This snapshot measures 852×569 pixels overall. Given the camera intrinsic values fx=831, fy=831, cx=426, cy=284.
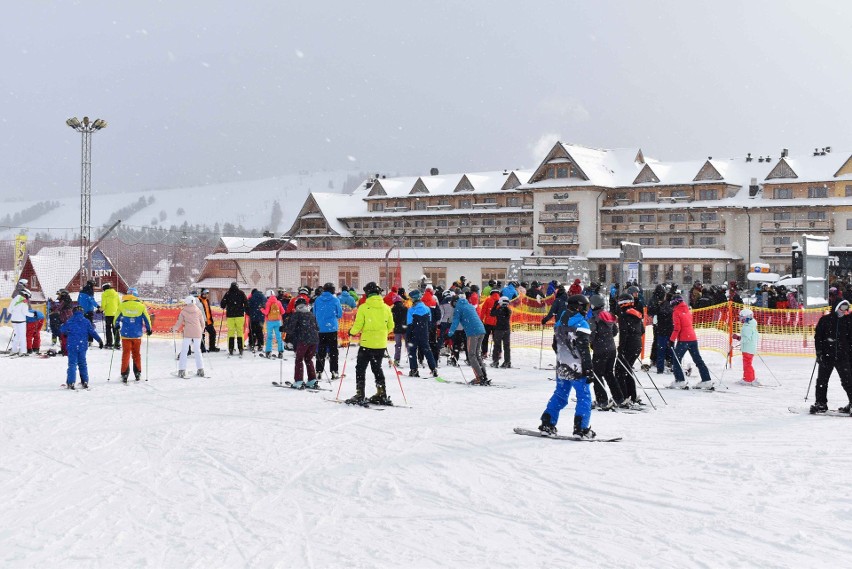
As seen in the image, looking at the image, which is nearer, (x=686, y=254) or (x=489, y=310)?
(x=489, y=310)

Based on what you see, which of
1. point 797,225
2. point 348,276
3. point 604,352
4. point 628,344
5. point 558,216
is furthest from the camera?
point 558,216

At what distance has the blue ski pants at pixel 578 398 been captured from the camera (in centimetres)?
860

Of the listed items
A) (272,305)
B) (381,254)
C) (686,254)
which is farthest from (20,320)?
(686,254)

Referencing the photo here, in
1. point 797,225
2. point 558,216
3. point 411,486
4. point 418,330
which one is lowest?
point 411,486

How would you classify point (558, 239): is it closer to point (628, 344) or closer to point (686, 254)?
point (686, 254)

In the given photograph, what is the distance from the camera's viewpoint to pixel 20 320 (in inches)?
735

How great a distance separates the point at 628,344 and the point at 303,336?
4.77 m

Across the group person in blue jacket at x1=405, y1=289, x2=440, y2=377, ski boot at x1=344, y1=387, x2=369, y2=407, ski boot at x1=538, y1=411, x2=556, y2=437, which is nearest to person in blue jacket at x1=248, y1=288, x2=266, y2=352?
person in blue jacket at x1=405, y1=289, x2=440, y2=377

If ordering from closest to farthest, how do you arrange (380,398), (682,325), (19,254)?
(380,398)
(682,325)
(19,254)

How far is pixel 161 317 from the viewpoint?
25422 mm

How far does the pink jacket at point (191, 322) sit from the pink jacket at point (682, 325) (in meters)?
8.06

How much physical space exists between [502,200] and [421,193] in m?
6.55

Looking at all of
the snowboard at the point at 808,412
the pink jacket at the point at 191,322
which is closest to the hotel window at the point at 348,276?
the pink jacket at the point at 191,322

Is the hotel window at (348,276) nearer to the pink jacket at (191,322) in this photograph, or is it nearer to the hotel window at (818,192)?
the hotel window at (818,192)
